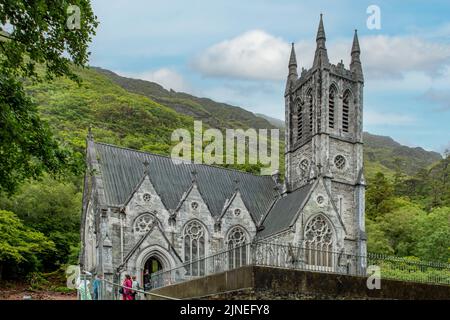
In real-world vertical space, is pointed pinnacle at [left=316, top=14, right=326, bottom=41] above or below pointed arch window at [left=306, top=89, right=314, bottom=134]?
above

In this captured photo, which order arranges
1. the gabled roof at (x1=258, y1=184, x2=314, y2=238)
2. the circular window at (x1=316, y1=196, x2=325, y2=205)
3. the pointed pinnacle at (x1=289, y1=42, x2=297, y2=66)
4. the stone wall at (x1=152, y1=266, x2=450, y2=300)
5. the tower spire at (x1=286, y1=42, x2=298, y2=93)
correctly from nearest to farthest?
the stone wall at (x1=152, y1=266, x2=450, y2=300), the gabled roof at (x1=258, y1=184, x2=314, y2=238), the circular window at (x1=316, y1=196, x2=325, y2=205), the tower spire at (x1=286, y1=42, x2=298, y2=93), the pointed pinnacle at (x1=289, y1=42, x2=297, y2=66)

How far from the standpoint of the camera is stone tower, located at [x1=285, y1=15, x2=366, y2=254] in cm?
3822

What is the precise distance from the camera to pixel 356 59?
4328 cm

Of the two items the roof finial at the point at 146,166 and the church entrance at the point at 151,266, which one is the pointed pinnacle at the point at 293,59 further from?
the church entrance at the point at 151,266

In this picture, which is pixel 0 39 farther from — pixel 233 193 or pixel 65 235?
pixel 65 235

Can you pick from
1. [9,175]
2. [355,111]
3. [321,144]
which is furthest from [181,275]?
[355,111]

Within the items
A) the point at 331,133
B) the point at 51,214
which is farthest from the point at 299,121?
the point at 51,214

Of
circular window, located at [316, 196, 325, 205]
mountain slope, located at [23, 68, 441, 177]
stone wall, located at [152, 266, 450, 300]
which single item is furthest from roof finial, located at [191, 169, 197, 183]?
mountain slope, located at [23, 68, 441, 177]

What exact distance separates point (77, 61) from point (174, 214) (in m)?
19.1

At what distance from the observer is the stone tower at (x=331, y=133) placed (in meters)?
38.2

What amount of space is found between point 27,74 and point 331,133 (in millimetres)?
28758

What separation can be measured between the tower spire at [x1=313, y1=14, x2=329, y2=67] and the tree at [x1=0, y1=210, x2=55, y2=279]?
80.9ft

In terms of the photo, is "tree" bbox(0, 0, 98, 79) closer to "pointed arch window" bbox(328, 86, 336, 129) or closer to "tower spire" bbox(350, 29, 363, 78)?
"pointed arch window" bbox(328, 86, 336, 129)

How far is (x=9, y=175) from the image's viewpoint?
13.8 meters
